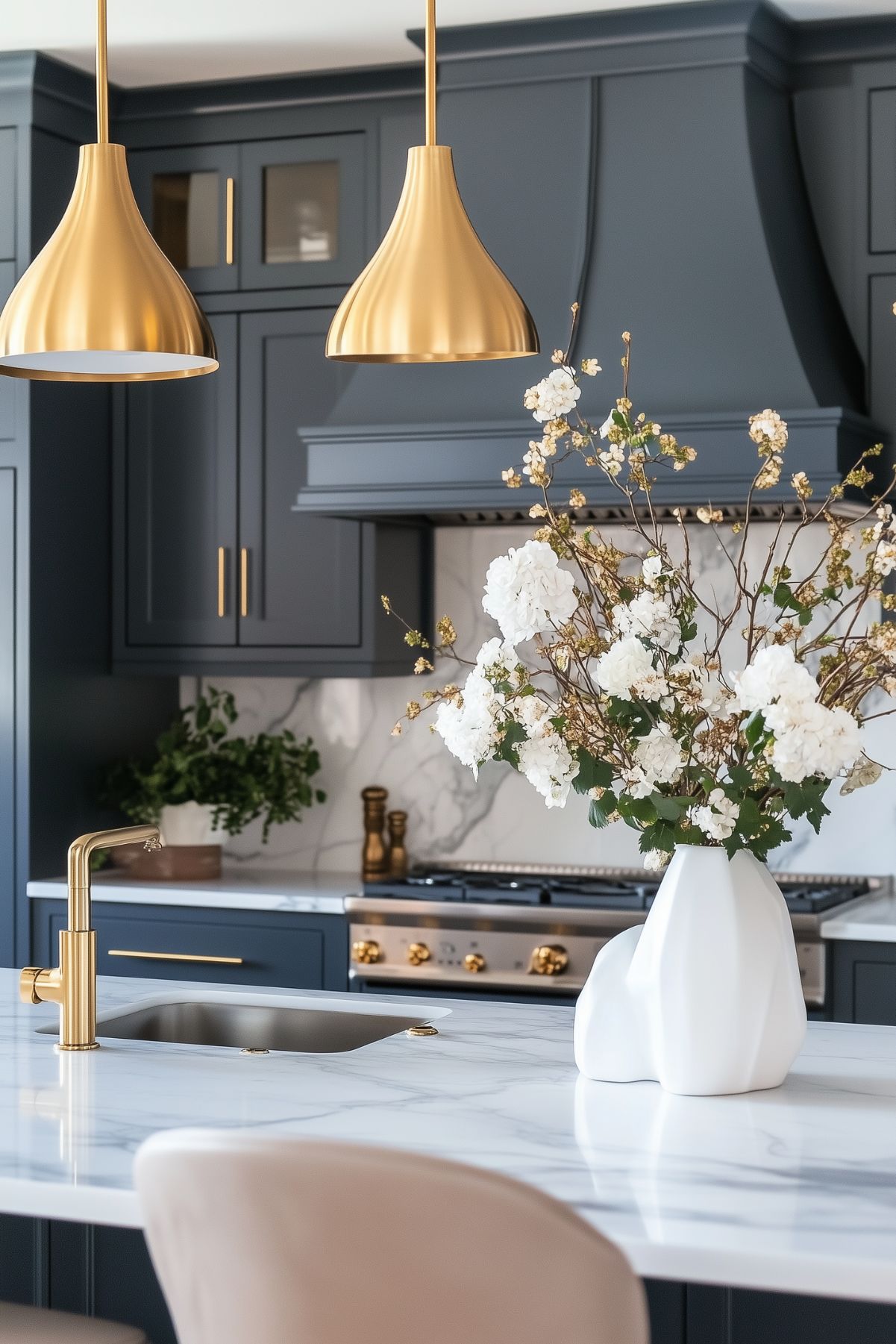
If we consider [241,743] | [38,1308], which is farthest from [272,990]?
[241,743]

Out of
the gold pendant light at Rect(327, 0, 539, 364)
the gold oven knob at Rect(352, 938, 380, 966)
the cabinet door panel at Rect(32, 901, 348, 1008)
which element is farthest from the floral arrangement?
the cabinet door panel at Rect(32, 901, 348, 1008)

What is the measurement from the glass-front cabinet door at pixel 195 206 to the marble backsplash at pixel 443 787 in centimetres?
85

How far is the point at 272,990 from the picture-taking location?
2.68m

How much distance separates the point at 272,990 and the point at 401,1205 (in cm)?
145

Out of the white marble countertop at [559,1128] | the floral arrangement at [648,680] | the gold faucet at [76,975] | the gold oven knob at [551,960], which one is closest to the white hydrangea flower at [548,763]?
the floral arrangement at [648,680]

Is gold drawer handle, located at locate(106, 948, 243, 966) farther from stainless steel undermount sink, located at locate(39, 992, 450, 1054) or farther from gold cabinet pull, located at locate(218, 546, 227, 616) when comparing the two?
stainless steel undermount sink, located at locate(39, 992, 450, 1054)

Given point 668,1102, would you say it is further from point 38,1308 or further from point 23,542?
point 23,542

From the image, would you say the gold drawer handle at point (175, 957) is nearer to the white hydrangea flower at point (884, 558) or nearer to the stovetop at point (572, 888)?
the stovetop at point (572, 888)

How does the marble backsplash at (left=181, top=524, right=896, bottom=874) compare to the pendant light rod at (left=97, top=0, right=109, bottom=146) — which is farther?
the marble backsplash at (left=181, top=524, right=896, bottom=874)

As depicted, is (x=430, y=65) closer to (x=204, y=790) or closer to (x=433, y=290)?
(x=433, y=290)

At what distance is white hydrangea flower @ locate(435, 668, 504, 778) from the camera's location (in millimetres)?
1992

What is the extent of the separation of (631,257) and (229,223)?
1.06 metres

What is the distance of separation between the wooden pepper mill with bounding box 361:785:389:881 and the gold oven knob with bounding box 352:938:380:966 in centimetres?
41

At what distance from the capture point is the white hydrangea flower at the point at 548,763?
1998mm
